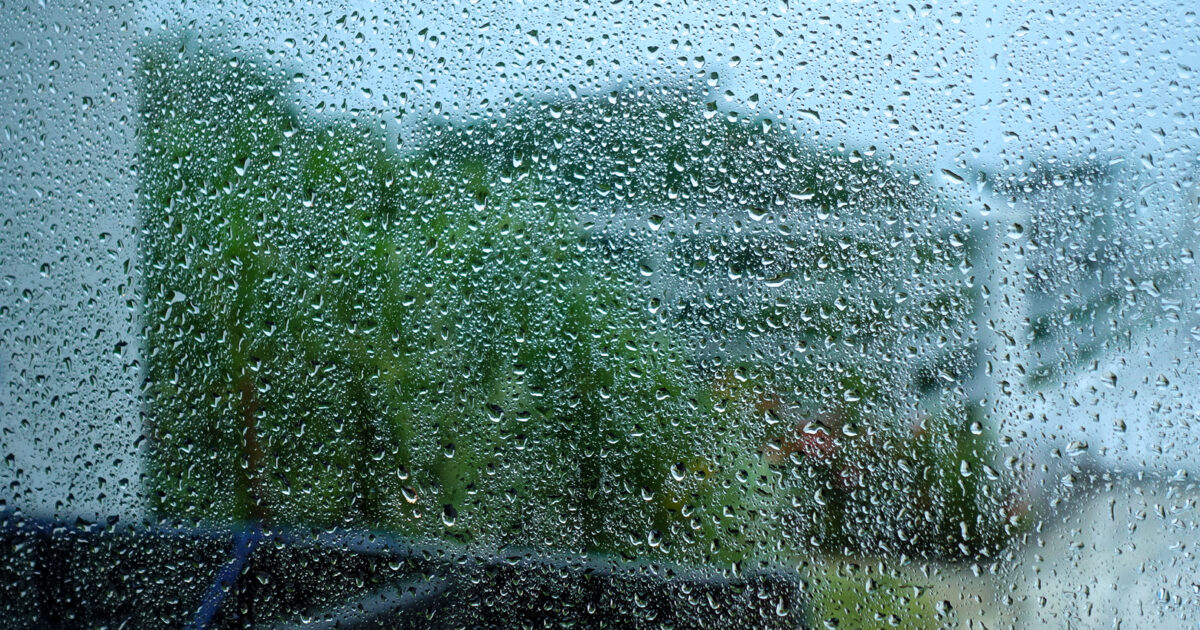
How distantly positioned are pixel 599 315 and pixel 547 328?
2.6 inches

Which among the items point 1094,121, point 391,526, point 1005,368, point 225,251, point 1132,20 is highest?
point 1132,20

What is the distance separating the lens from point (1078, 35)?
0.76m

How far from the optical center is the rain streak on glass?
74 centimetres

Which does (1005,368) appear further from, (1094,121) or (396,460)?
(396,460)

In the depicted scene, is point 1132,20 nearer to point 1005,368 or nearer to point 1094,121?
point 1094,121

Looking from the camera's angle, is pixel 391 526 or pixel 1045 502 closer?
pixel 1045 502

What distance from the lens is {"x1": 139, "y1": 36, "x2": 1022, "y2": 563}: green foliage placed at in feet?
2.54

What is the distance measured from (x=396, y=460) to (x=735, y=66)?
2.07ft

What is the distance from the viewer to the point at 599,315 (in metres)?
0.83

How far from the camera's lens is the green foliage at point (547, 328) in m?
0.77

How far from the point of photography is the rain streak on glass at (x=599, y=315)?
0.74m

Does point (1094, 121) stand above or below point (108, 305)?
above

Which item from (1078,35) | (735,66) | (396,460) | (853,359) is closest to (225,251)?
(396,460)

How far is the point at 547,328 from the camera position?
0.83m
